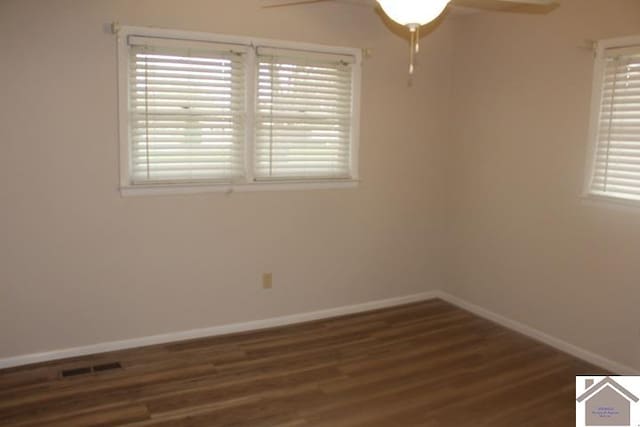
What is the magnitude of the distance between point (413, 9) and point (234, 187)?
2205 millimetres

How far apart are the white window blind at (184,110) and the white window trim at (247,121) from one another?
0.13 ft

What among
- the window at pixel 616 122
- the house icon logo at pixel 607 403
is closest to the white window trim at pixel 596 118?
the window at pixel 616 122

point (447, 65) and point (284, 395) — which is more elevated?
point (447, 65)

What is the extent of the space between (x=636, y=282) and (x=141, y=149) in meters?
3.22

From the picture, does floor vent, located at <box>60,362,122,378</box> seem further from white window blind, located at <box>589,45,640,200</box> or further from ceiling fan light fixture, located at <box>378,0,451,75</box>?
white window blind, located at <box>589,45,640,200</box>

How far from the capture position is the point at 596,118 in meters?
3.63

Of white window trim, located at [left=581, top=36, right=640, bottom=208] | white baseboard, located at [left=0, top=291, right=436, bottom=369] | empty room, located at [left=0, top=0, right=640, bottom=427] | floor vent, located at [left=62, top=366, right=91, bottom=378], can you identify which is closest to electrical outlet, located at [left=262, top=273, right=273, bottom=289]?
empty room, located at [left=0, top=0, right=640, bottom=427]

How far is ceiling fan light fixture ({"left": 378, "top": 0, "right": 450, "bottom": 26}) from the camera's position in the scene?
202 centimetres

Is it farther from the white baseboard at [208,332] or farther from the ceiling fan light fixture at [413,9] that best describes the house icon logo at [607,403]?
the white baseboard at [208,332]

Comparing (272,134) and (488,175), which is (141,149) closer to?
(272,134)

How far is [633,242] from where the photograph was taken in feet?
11.3

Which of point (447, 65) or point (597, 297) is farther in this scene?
point (447, 65)

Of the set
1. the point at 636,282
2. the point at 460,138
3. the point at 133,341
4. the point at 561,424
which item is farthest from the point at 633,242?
the point at 133,341

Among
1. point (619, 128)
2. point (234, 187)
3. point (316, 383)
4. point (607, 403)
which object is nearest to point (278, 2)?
point (234, 187)
